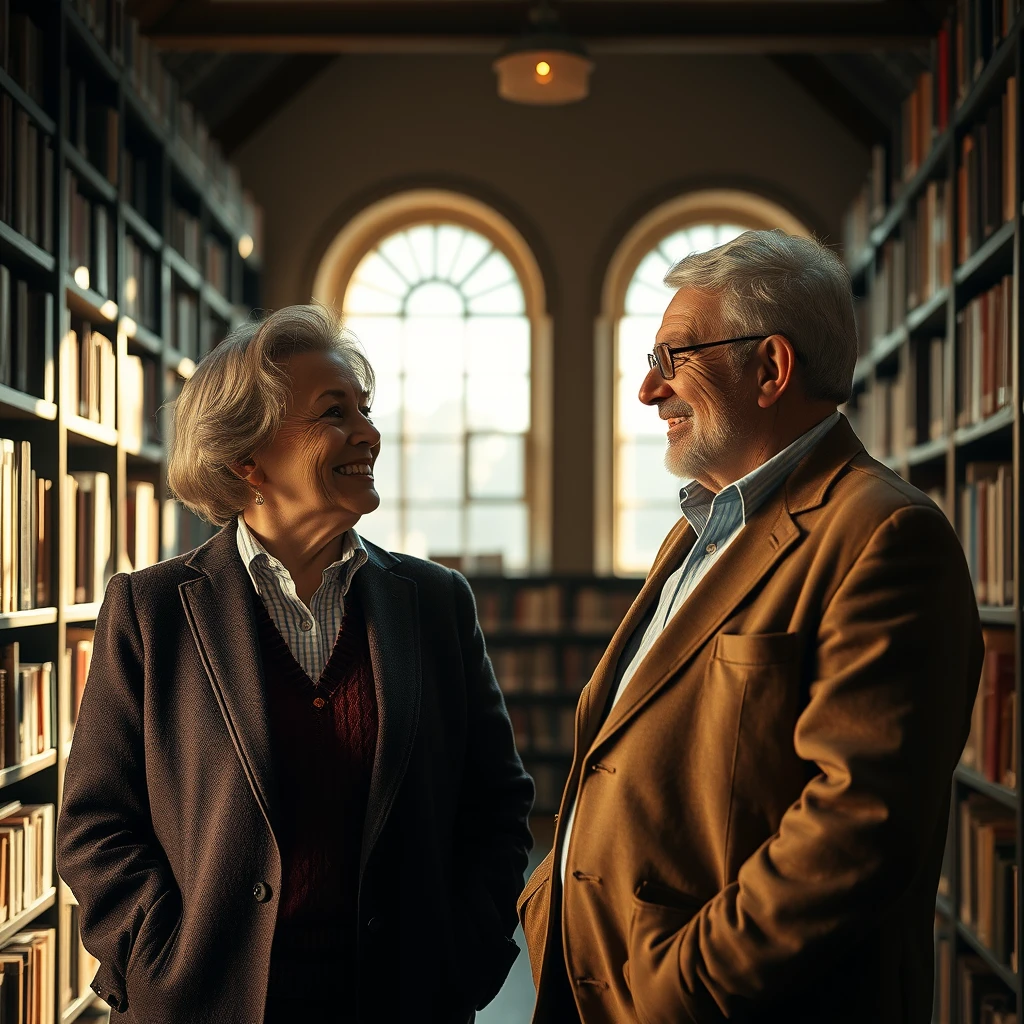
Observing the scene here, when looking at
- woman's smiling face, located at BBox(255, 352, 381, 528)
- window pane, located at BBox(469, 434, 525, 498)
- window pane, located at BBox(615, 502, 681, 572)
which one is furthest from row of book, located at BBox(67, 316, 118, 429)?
window pane, located at BBox(615, 502, 681, 572)

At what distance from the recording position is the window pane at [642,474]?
8.23 m

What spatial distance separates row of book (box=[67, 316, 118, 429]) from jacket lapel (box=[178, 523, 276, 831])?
200 cm

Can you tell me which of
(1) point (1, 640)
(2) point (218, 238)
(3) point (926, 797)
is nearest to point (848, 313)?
(3) point (926, 797)

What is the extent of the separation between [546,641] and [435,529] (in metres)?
1.13

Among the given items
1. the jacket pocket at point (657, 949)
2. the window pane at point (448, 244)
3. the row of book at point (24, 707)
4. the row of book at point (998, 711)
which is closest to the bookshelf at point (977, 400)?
the row of book at point (998, 711)

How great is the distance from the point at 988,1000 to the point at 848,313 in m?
2.81

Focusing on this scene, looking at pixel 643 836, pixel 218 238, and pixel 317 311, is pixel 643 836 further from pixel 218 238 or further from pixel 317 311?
pixel 218 238

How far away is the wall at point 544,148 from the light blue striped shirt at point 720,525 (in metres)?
6.18

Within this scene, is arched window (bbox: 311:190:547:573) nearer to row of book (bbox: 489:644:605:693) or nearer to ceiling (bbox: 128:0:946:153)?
row of book (bbox: 489:644:605:693)

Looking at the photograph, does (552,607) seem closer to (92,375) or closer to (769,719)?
(92,375)

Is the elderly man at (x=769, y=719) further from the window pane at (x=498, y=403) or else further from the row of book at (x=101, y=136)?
the window pane at (x=498, y=403)

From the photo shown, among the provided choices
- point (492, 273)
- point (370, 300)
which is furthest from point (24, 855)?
point (492, 273)

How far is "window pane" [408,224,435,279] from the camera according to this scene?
837 centimetres

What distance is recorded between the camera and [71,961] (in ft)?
12.8
